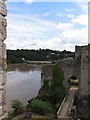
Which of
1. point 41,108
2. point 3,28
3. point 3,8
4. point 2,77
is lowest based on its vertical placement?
point 41,108

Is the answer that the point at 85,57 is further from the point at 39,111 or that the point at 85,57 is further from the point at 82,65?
the point at 39,111

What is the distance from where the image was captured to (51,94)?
1683 centimetres

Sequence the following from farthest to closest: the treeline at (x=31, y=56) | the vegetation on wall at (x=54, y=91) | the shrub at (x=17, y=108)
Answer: the treeline at (x=31, y=56)
the vegetation on wall at (x=54, y=91)
the shrub at (x=17, y=108)

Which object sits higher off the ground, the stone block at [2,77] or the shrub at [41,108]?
the stone block at [2,77]

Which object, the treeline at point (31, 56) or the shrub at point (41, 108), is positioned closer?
the shrub at point (41, 108)

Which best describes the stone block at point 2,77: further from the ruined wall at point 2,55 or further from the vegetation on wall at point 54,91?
the vegetation on wall at point 54,91

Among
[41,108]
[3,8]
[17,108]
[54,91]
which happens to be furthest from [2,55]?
[54,91]

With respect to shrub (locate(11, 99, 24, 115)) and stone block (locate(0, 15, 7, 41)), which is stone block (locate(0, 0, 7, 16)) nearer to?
stone block (locate(0, 15, 7, 41))

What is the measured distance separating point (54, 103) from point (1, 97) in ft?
45.5

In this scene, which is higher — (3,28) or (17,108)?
(3,28)

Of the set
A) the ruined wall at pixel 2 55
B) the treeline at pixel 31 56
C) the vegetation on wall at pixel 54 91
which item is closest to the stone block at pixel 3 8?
the ruined wall at pixel 2 55

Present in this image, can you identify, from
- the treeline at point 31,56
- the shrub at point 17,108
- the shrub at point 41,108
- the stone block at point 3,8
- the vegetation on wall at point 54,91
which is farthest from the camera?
the treeline at point 31,56

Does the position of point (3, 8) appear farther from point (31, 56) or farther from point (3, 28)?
point (31, 56)

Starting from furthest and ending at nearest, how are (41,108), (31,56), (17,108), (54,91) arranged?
(31,56), (54,91), (17,108), (41,108)
